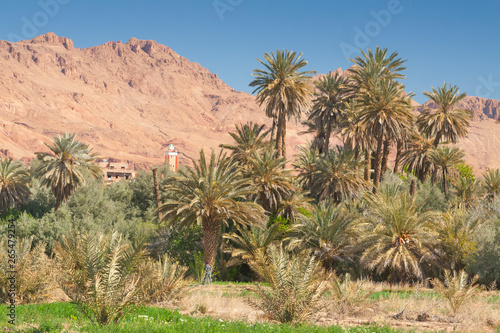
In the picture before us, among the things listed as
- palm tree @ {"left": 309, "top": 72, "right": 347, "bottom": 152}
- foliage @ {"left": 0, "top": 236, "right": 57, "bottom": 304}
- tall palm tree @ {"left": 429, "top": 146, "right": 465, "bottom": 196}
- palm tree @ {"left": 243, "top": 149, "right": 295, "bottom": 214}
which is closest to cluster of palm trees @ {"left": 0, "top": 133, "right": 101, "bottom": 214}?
palm tree @ {"left": 243, "top": 149, "right": 295, "bottom": 214}

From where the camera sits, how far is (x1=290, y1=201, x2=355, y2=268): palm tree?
23.5m

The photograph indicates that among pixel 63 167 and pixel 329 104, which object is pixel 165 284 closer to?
pixel 63 167

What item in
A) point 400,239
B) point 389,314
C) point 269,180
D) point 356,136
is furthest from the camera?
point 356,136

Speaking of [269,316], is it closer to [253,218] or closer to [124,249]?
[124,249]

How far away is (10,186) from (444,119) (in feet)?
127

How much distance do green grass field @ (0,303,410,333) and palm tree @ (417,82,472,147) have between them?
33807 mm

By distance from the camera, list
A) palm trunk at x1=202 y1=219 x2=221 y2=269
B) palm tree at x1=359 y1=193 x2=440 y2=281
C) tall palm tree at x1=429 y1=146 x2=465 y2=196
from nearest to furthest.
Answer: palm tree at x1=359 y1=193 x2=440 y2=281 < palm trunk at x1=202 y1=219 x2=221 y2=269 < tall palm tree at x1=429 y1=146 x2=465 y2=196

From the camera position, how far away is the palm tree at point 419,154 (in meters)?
40.4

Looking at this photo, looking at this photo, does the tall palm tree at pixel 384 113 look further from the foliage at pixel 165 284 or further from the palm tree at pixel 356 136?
the foliage at pixel 165 284

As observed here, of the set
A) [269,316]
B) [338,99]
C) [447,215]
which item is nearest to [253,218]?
[447,215]

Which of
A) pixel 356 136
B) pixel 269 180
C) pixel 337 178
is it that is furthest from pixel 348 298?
pixel 356 136

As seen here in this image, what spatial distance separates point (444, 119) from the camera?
131 ft

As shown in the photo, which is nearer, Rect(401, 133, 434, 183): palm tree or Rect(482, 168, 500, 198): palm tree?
Rect(482, 168, 500, 198): palm tree

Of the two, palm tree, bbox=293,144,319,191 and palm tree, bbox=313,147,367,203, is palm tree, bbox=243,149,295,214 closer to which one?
palm tree, bbox=313,147,367,203
